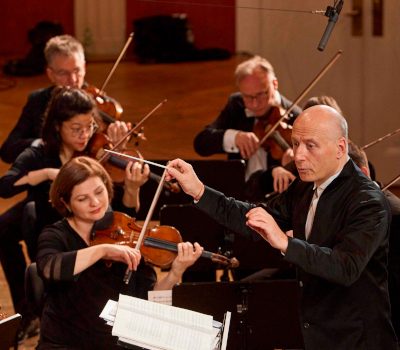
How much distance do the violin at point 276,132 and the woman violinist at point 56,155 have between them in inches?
28.6

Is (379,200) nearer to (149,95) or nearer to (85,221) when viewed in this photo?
(85,221)

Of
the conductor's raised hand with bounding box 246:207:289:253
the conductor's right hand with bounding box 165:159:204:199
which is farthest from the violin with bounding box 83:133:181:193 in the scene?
the conductor's raised hand with bounding box 246:207:289:253

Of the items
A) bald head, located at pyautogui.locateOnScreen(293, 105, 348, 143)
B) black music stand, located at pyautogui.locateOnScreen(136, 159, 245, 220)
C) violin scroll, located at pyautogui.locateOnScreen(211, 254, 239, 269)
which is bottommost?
violin scroll, located at pyautogui.locateOnScreen(211, 254, 239, 269)

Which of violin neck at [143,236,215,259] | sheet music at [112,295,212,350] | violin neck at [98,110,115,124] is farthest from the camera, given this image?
violin neck at [98,110,115,124]

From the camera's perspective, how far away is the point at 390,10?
3980 millimetres

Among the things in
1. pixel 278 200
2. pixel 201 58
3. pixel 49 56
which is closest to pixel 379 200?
pixel 278 200

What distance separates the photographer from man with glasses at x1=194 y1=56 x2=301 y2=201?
295 centimetres

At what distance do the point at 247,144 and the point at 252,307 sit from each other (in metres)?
1.06

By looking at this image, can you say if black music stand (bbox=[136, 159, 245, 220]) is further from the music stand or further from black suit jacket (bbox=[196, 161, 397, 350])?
the music stand

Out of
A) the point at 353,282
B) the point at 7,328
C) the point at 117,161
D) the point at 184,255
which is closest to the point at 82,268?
the point at 184,255

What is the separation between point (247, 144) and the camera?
2943 millimetres

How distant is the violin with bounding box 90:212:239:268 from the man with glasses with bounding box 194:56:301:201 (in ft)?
2.17

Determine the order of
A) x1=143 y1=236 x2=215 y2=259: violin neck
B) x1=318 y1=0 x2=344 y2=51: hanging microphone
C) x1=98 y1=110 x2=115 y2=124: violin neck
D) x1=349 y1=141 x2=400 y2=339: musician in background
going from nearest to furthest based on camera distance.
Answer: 1. x1=318 y1=0 x2=344 y2=51: hanging microphone
2. x1=349 y1=141 x2=400 y2=339: musician in background
3. x1=143 y1=236 x2=215 y2=259: violin neck
4. x1=98 y1=110 x2=115 y2=124: violin neck

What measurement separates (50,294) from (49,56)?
152 centimetres
